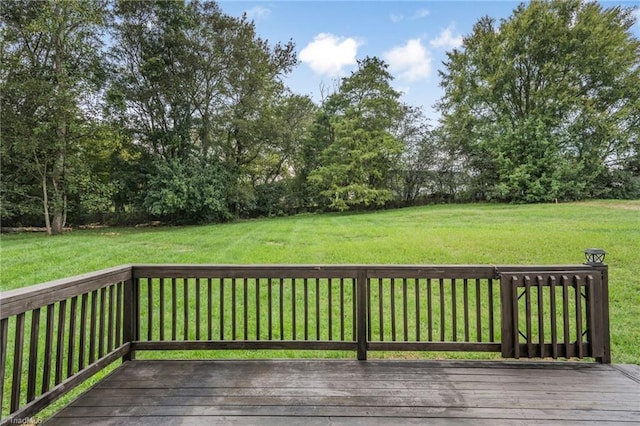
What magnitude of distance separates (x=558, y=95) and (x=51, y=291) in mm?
15913

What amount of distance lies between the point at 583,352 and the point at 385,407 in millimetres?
1638

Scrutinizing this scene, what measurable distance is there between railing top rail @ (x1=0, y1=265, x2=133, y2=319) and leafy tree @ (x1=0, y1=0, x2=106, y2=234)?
9.21 metres

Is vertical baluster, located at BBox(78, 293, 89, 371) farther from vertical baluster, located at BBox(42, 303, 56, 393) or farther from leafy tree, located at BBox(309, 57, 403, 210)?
leafy tree, located at BBox(309, 57, 403, 210)

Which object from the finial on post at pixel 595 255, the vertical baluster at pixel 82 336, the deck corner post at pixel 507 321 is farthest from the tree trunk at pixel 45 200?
the finial on post at pixel 595 255

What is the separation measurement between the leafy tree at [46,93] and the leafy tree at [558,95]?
46.5 ft

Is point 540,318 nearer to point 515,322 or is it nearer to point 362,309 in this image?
point 515,322

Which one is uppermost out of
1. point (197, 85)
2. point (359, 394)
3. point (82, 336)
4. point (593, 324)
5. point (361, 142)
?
point (197, 85)

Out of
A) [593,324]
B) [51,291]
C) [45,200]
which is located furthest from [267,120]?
[593,324]

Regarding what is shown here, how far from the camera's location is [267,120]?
1287 cm

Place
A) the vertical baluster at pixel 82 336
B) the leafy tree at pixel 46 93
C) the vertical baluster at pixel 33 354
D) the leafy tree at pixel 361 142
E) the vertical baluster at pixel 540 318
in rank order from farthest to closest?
1. the leafy tree at pixel 361 142
2. the leafy tree at pixel 46 93
3. the vertical baluster at pixel 540 318
4. the vertical baluster at pixel 82 336
5. the vertical baluster at pixel 33 354

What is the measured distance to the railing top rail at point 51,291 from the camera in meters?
1.58

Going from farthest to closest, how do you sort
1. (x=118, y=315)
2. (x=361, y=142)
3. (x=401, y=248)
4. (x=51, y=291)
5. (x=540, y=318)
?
(x=361, y=142) → (x=401, y=248) → (x=118, y=315) → (x=540, y=318) → (x=51, y=291)

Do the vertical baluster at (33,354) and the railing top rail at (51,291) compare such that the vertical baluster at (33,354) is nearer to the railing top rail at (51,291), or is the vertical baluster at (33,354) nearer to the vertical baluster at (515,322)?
the railing top rail at (51,291)

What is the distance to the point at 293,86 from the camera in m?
14.3
